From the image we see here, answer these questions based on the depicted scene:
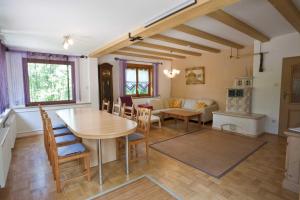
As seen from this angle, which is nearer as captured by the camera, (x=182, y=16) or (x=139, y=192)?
(x=139, y=192)

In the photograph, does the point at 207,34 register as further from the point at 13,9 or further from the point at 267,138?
the point at 13,9

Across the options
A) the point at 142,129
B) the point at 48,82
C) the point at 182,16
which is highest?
the point at 182,16

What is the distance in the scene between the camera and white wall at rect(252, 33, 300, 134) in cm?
388

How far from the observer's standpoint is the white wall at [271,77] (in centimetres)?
388

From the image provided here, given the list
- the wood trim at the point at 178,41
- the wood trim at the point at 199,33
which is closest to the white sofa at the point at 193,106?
the wood trim at the point at 178,41

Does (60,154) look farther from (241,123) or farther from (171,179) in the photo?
(241,123)

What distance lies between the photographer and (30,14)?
90.8 inches

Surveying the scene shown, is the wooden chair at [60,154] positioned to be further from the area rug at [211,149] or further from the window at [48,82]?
the window at [48,82]

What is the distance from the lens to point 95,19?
253 cm

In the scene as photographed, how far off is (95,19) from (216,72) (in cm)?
444

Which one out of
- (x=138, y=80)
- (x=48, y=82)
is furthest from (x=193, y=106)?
(x=48, y=82)

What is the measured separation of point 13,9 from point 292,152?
397 cm

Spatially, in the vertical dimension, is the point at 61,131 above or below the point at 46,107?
below

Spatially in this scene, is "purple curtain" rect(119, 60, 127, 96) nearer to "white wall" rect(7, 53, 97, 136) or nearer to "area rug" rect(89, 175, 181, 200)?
"white wall" rect(7, 53, 97, 136)
